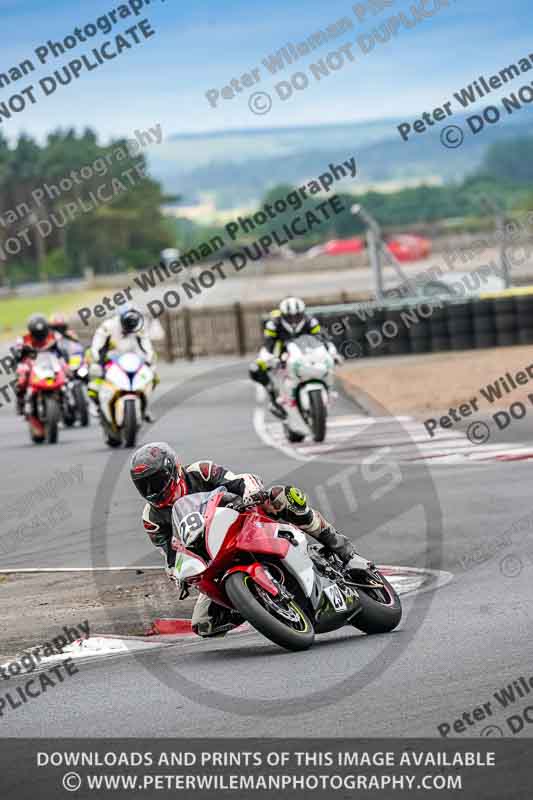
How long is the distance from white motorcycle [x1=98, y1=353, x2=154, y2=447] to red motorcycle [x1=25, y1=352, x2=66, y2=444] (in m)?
1.99

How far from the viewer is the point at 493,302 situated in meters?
32.4

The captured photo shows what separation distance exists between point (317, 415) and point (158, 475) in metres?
10.5

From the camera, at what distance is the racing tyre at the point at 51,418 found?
861 inches

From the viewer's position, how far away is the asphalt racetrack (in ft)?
22.3

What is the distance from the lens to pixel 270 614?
7852 millimetres

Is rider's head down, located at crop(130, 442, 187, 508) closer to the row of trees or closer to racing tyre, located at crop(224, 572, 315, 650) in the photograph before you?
racing tyre, located at crop(224, 572, 315, 650)

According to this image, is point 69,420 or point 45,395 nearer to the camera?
point 45,395

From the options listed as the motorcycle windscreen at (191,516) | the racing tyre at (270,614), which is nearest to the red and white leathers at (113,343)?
the motorcycle windscreen at (191,516)

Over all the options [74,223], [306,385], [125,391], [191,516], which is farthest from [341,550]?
[74,223]

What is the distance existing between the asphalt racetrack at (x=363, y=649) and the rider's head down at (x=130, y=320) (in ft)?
14.5

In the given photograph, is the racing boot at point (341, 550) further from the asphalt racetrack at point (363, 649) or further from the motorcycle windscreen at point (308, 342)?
the motorcycle windscreen at point (308, 342)

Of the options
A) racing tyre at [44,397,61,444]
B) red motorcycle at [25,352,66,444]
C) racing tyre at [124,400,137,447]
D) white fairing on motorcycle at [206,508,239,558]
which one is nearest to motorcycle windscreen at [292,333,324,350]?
racing tyre at [124,400,137,447]

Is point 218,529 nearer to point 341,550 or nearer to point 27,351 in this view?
point 341,550
